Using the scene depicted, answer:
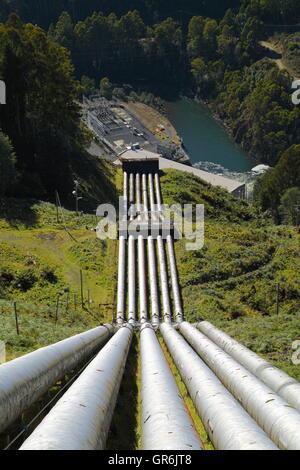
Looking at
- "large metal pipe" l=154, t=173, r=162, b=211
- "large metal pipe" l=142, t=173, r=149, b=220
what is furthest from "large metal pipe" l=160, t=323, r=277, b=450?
"large metal pipe" l=154, t=173, r=162, b=211

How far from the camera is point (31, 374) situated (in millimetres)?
15070

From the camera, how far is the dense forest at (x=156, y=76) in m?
61.0

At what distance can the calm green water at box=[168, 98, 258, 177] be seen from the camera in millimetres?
133000

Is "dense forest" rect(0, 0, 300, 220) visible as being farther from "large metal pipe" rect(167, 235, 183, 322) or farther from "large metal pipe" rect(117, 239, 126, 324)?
"large metal pipe" rect(167, 235, 183, 322)

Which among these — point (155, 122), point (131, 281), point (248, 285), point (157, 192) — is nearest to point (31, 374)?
point (131, 281)

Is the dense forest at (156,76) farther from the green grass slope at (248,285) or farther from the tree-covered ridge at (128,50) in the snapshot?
the green grass slope at (248,285)

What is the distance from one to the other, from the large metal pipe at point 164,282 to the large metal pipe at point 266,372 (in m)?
9.11

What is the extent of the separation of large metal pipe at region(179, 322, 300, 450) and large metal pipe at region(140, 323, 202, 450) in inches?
88.1

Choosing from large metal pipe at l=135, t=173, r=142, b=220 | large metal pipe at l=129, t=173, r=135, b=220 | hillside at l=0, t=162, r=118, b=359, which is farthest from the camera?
large metal pipe at l=135, t=173, r=142, b=220

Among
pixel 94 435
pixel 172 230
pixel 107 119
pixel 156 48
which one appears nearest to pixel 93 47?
pixel 156 48

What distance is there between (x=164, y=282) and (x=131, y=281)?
2927 mm

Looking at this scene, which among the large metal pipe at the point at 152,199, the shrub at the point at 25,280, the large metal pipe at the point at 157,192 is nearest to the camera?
the shrub at the point at 25,280

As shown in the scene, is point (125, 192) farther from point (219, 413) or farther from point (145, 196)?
point (219, 413)

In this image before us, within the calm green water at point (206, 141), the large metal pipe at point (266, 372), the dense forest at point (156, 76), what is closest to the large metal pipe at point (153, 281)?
the large metal pipe at point (266, 372)
